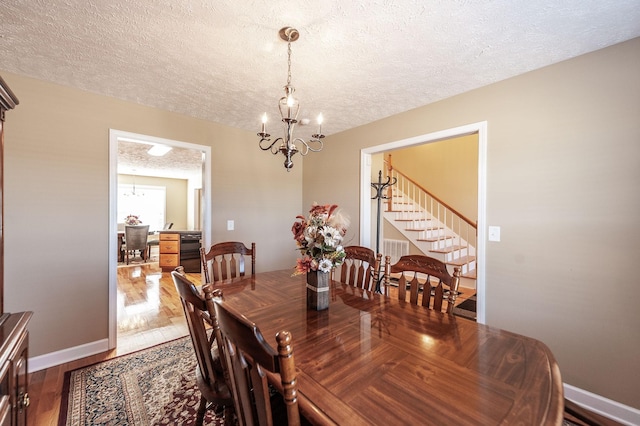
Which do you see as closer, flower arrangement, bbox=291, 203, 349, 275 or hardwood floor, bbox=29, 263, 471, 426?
flower arrangement, bbox=291, 203, 349, 275

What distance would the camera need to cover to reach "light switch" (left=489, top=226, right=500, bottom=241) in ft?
6.95

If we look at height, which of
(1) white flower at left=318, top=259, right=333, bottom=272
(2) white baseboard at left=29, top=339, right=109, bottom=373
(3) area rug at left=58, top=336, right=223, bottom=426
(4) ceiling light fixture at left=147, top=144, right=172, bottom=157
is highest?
(4) ceiling light fixture at left=147, top=144, right=172, bottom=157

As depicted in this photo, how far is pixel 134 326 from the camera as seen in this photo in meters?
2.95

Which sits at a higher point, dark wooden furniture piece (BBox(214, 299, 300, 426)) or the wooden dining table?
dark wooden furniture piece (BBox(214, 299, 300, 426))

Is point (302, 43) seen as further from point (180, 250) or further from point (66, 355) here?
point (180, 250)

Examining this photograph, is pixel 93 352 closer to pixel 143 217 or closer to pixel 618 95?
pixel 618 95

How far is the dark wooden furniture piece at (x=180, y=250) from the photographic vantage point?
5.36 m

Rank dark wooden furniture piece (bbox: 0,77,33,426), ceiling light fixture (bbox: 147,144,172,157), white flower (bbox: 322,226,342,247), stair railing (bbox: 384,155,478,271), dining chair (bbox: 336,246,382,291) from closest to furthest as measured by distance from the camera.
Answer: dark wooden furniture piece (bbox: 0,77,33,426) < white flower (bbox: 322,226,342,247) < dining chair (bbox: 336,246,382,291) < ceiling light fixture (bbox: 147,144,172,157) < stair railing (bbox: 384,155,478,271)

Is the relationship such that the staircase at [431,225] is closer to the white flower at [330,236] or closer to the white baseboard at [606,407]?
the white baseboard at [606,407]

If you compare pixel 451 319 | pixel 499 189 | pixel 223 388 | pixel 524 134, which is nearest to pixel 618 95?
pixel 524 134

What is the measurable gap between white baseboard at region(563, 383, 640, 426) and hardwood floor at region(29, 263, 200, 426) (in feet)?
11.1

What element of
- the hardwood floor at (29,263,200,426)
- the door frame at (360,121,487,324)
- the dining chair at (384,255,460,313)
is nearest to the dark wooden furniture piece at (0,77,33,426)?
the hardwood floor at (29,263,200,426)

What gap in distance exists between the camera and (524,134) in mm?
1989

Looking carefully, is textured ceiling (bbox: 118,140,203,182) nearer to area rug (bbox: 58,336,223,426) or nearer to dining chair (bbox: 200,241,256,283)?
dining chair (bbox: 200,241,256,283)
